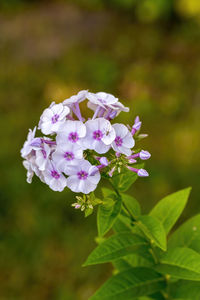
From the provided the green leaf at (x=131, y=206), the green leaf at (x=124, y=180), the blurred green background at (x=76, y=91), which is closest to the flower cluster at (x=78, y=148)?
the green leaf at (x=124, y=180)

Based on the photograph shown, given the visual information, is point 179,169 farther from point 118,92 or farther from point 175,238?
point 175,238

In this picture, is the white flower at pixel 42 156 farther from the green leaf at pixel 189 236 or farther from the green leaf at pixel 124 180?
the green leaf at pixel 189 236

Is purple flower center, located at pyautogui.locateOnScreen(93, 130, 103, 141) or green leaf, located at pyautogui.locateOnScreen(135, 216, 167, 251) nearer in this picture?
purple flower center, located at pyautogui.locateOnScreen(93, 130, 103, 141)

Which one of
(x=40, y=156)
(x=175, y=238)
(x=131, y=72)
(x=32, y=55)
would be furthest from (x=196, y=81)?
(x=40, y=156)

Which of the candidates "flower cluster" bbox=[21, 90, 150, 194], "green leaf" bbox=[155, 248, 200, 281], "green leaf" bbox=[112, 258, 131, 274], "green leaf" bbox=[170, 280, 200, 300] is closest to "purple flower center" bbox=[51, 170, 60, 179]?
"flower cluster" bbox=[21, 90, 150, 194]

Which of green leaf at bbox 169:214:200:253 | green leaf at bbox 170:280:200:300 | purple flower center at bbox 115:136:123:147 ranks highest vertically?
purple flower center at bbox 115:136:123:147

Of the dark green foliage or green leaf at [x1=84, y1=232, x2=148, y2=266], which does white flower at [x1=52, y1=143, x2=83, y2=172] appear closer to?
the dark green foliage
